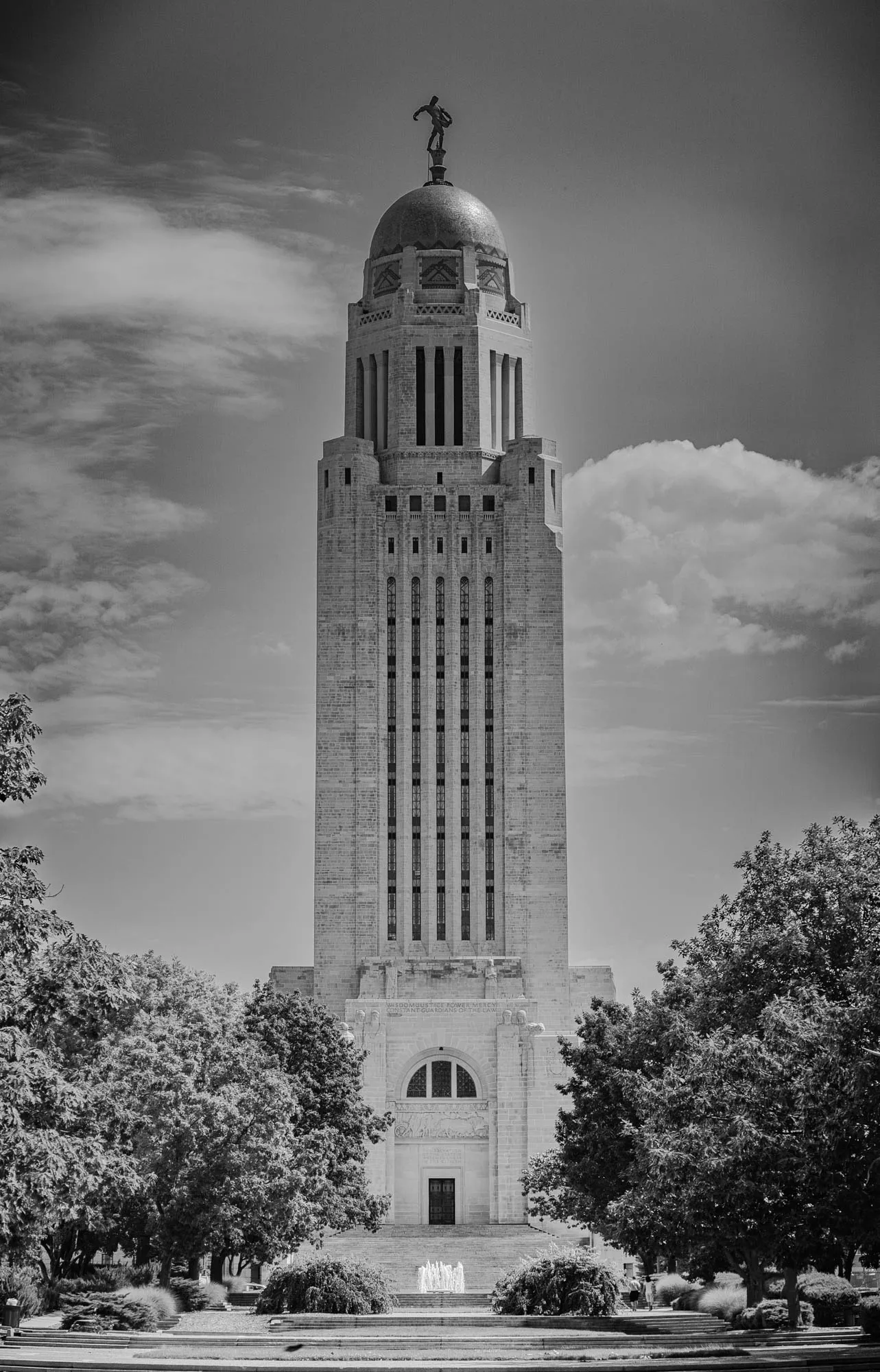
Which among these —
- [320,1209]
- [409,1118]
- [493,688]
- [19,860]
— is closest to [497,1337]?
[19,860]

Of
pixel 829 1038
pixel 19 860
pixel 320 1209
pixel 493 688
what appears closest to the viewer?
pixel 19 860

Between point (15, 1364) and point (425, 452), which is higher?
point (425, 452)

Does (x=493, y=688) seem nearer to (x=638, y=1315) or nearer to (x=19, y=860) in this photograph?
(x=638, y=1315)

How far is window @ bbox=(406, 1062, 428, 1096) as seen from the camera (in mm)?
93375

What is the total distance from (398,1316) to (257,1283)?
17.0m

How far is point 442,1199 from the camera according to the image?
302 feet

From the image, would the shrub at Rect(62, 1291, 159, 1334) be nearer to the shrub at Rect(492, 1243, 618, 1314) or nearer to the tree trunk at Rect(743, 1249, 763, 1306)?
the shrub at Rect(492, 1243, 618, 1314)

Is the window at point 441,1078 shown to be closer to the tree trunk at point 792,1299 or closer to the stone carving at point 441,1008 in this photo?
the stone carving at point 441,1008

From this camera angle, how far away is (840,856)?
44.7 meters

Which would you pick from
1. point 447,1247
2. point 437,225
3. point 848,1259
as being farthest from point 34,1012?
point 437,225

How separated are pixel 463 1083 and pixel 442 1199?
18.0ft

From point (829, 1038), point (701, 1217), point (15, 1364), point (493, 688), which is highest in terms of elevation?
point (493, 688)

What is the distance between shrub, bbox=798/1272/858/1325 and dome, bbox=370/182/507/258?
72.2 m

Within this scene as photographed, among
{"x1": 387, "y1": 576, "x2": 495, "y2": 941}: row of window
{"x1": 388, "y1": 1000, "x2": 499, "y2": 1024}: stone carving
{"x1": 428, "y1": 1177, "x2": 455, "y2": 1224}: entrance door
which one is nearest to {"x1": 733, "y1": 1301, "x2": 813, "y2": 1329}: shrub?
{"x1": 388, "y1": 1000, "x2": 499, "y2": 1024}: stone carving
